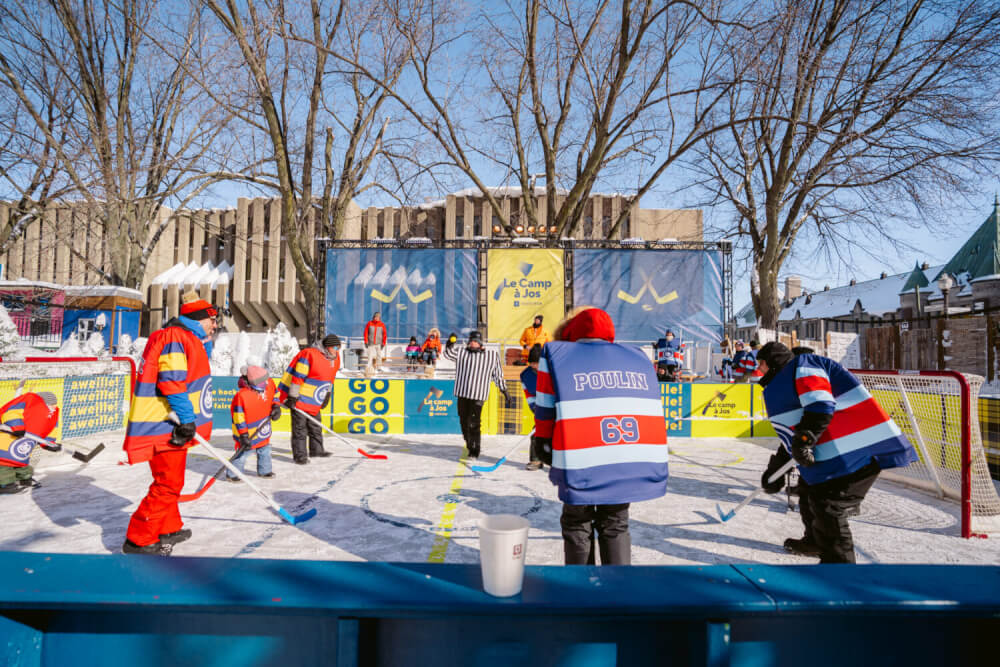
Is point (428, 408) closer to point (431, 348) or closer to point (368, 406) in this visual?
point (368, 406)

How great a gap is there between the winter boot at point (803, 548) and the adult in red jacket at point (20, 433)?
293 inches

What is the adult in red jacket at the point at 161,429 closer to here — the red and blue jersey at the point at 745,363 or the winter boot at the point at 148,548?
the winter boot at the point at 148,548

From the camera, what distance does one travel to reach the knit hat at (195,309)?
4242 millimetres

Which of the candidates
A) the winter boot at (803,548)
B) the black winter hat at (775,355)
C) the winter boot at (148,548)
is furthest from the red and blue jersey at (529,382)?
the winter boot at (148,548)

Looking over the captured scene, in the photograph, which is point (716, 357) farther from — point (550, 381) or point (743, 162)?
point (550, 381)

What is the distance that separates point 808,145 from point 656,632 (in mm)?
17227

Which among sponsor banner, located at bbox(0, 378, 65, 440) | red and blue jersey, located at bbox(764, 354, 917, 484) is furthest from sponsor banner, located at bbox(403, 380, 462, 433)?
red and blue jersey, located at bbox(764, 354, 917, 484)

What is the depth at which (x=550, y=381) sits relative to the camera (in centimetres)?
283

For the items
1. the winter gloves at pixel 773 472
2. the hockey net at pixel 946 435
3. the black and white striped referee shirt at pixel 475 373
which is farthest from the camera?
the black and white striped referee shirt at pixel 475 373

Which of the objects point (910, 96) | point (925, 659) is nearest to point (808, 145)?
point (910, 96)

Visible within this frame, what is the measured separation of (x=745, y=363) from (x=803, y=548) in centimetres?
943

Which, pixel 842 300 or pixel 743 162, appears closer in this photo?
pixel 743 162

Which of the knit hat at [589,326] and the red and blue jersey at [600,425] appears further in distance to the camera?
the knit hat at [589,326]

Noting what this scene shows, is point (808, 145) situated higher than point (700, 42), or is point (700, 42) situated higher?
point (700, 42)
